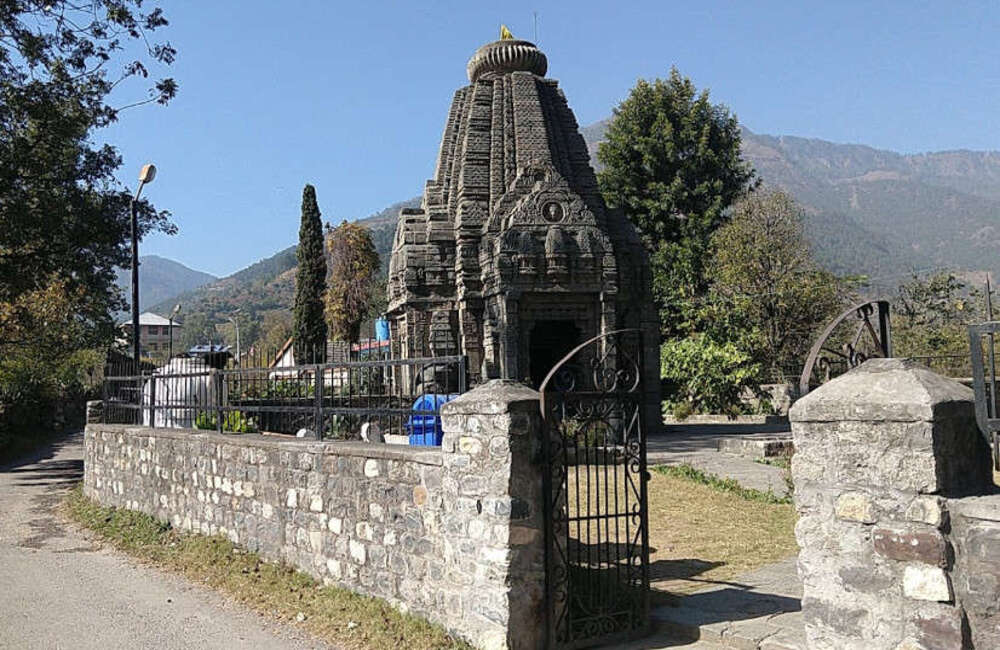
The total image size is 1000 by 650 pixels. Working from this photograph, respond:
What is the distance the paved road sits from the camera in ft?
20.9

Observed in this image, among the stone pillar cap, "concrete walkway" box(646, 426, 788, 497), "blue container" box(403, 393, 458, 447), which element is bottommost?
"concrete walkway" box(646, 426, 788, 497)

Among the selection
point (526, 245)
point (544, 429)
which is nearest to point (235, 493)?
point (544, 429)

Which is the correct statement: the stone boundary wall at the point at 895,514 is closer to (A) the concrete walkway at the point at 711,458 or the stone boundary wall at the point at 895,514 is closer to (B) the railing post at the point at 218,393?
(B) the railing post at the point at 218,393

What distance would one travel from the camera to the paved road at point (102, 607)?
20.9ft

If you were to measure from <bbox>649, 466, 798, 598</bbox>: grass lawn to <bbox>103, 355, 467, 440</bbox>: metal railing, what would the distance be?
2.61 metres

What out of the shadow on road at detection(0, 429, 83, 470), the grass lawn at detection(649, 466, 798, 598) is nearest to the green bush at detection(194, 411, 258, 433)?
the grass lawn at detection(649, 466, 798, 598)

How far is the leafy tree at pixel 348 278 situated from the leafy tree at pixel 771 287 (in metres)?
20.0

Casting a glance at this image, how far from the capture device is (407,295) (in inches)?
776

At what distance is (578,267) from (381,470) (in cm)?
1281

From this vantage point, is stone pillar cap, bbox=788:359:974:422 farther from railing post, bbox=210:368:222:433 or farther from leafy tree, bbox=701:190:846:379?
leafy tree, bbox=701:190:846:379

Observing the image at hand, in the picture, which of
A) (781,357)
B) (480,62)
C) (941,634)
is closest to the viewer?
(941,634)

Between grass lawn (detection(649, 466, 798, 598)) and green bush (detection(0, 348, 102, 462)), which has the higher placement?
green bush (detection(0, 348, 102, 462))

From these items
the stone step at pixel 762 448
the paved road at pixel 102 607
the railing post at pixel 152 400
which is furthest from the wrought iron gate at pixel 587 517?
the stone step at pixel 762 448

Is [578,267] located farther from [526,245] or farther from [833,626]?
[833,626]
